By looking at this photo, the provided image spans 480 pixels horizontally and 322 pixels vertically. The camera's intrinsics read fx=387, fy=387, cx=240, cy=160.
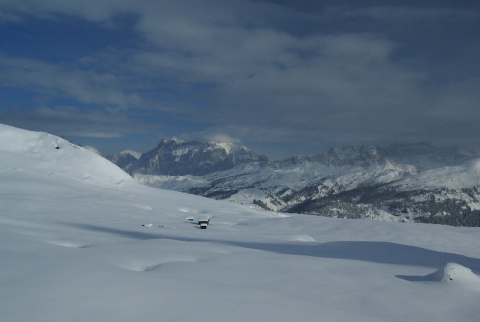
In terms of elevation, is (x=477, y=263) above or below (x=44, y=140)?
below

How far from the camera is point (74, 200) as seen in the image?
1187 inches

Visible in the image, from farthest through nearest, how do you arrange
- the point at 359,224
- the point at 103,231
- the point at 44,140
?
the point at 44,140
the point at 359,224
the point at 103,231

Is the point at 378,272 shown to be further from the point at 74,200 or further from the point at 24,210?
the point at 74,200

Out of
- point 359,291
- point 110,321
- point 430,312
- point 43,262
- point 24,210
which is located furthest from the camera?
point 24,210

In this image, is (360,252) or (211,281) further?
(360,252)

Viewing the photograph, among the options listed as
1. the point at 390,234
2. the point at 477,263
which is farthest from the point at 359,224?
the point at 477,263

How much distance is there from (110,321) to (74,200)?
26.4 metres

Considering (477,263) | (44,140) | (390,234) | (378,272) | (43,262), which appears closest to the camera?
(43,262)

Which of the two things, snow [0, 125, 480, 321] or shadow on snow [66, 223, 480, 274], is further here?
shadow on snow [66, 223, 480, 274]

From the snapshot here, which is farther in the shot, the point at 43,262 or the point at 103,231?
the point at 103,231

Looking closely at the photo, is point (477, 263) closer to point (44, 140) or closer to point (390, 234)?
point (390, 234)

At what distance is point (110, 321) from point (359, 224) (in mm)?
25469

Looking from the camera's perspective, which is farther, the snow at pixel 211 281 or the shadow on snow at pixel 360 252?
the shadow on snow at pixel 360 252

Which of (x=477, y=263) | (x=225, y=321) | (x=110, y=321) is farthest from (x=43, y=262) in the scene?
(x=477, y=263)
